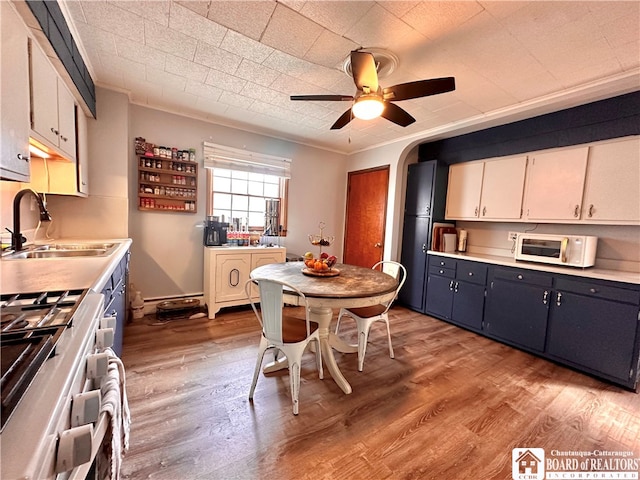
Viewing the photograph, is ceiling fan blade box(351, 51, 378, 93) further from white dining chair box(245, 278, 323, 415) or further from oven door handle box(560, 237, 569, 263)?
oven door handle box(560, 237, 569, 263)

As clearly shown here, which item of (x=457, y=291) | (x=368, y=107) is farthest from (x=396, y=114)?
(x=457, y=291)

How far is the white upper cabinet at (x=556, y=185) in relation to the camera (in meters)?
2.66

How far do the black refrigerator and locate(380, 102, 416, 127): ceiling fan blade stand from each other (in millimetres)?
1682

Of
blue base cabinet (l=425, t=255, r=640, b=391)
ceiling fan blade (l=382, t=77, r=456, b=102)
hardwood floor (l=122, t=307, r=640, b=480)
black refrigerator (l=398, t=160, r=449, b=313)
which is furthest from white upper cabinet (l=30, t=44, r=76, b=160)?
blue base cabinet (l=425, t=255, r=640, b=391)

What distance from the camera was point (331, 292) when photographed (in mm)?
1777

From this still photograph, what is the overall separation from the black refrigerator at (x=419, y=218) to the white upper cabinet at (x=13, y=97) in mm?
3836

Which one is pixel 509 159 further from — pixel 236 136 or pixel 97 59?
pixel 97 59

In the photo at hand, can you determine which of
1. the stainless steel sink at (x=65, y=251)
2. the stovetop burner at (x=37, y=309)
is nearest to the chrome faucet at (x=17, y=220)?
the stainless steel sink at (x=65, y=251)

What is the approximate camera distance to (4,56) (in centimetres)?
117

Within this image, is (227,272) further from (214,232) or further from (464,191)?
(464,191)

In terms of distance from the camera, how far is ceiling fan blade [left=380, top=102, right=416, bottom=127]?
208cm

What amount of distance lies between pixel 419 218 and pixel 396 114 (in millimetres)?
2036

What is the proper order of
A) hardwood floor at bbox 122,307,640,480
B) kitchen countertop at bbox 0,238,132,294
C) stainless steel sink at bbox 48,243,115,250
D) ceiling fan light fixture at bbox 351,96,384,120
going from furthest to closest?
stainless steel sink at bbox 48,243,115,250
ceiling fan light fixture at bbox 351,96,384,120
hardwood floor at bbox 122,307,640,480
kitchen countertop at bbox 0,238,132,294

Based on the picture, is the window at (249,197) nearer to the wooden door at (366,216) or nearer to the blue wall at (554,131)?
the wooden door at (366,216)
